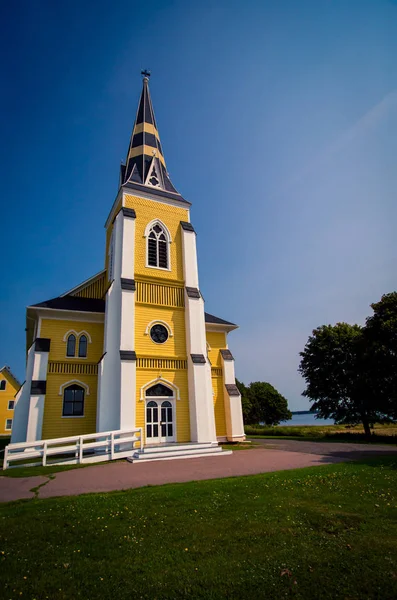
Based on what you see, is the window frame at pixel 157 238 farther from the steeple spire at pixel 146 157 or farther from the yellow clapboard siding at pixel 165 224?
the steeple spire at pixel 146 157

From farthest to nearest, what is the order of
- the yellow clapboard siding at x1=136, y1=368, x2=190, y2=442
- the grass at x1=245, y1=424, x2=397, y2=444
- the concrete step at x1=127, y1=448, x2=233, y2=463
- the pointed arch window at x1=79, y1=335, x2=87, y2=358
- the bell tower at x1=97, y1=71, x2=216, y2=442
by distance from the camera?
1. the grass at x1=245, y1=424, x2=397, y2=444
2. the pointed arch window at x1=79, y1=335, x2=87, y2=358
3. the yellow clapboard siding at x1=136, y1=368, x2=190, y2=442
4. the bell tower at x1=97, y1=71, x2=216, y2=442
5. the concrete step at x1=127, y1=448, x2=233, y2=463

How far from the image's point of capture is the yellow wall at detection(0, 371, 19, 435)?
49.0m

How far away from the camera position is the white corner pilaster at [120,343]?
18.6 m

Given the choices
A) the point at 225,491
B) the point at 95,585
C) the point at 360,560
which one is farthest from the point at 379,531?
the point at 95,585

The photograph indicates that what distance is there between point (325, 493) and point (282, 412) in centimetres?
5797

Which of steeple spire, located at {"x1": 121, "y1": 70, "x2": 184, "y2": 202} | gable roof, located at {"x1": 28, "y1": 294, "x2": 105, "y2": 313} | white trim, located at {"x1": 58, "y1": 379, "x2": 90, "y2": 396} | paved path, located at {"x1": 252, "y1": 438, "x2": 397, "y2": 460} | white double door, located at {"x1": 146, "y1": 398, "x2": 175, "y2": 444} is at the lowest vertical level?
paved path, located at {"x1": 252, "y1": 438, "x2": 397, "y2": 460}

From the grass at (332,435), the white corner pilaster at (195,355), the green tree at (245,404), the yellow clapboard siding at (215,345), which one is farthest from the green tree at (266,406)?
the white corner pilaster at (195,355)

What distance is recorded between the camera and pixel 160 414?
20.5m

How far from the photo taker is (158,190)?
2577 centimetres

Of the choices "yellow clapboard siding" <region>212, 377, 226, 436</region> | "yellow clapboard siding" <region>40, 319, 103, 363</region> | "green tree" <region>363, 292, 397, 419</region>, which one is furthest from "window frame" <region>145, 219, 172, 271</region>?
"green tree" <region>363, 292, 397, 419</region>

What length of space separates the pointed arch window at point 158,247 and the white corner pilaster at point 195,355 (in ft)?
4.50

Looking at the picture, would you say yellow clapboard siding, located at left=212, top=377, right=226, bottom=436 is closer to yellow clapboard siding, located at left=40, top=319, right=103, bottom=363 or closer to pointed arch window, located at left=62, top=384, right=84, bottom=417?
yellow clapboard siding, located at left=40, top=319, right=103, bottom=363

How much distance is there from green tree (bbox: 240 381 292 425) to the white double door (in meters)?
41.7

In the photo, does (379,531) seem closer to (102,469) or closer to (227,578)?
(227,578)
